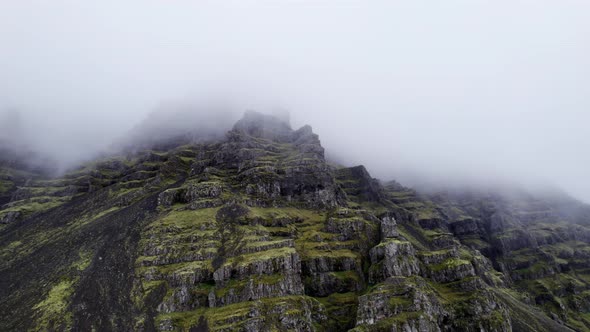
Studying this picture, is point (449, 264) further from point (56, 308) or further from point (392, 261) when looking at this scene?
point (56, 308)

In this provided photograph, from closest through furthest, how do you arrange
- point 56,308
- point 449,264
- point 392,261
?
point 56,308 < point 392,261 < point 449,264

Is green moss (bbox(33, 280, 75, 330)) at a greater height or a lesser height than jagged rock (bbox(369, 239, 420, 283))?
lesser

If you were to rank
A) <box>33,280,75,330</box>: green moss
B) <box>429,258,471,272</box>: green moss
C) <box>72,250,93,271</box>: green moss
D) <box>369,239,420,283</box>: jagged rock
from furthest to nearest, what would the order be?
<box>429,258,471,272</box>: green moss → <box>72,250,93,271</box>: green moss → <box>369,239,420,283</box>: jagged rock → <box>33,280,75,330</box>: green moss

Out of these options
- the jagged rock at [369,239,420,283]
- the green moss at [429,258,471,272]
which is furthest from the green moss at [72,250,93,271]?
the green moss at [429,258,471,272]

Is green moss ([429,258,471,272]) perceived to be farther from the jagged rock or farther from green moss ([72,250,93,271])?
green moss ([72,250,93,271])

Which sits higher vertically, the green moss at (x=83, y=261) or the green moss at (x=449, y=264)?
the green moss at (x=449, y=264)

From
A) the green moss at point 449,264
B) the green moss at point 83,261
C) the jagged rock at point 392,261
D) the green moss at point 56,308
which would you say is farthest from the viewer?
the green moss at point 449,264

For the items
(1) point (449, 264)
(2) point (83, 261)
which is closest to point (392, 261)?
(1) point (449, 264)

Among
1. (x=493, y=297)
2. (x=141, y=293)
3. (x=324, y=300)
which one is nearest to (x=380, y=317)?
(x=324, y=300)

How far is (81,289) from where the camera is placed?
519ft

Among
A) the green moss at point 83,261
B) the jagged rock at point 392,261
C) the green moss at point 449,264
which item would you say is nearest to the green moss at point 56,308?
the green moss at point 83,261

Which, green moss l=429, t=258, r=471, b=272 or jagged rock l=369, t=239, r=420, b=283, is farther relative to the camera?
green moss l=429, t=258, r=471, b=272

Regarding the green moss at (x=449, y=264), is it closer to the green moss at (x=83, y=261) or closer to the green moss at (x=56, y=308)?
the green moss at (x=56, y=308)

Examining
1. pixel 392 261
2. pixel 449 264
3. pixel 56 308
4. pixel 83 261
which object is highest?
pixel 392 261
